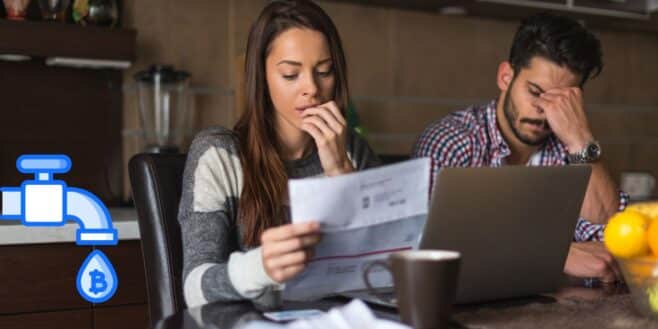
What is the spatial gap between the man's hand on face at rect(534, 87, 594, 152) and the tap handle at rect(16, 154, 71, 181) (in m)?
1.39

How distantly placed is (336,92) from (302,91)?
14cm

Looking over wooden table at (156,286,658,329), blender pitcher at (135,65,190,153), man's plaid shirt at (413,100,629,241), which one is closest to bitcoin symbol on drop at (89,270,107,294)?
blender pitcher at (135,65,190,153)

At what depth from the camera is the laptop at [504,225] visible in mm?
995

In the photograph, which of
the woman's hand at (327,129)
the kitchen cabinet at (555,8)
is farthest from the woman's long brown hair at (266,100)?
the kitchen cabinet at (555,8)

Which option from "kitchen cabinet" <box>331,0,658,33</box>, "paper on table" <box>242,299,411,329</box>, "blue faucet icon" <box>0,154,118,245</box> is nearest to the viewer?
"paper on table" <box>242,299,411,329</box>

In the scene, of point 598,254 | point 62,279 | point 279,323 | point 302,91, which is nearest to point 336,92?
point 302,91

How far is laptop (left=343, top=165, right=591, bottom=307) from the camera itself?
1.00m

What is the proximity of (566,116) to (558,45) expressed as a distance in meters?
0.18

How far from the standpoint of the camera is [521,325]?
97 cm

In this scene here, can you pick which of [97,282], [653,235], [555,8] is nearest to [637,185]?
[555,8]

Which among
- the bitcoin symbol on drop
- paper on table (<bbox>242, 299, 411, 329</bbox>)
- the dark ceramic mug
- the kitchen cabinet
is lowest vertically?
the bitcoin symbol on drop

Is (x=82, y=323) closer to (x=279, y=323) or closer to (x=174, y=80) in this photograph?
(x=174, y=80)

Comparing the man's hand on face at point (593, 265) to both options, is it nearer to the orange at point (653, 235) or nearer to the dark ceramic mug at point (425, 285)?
the orange at point (653, 235)

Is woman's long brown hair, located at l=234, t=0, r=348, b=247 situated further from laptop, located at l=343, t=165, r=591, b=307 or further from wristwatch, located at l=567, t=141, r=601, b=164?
wristwatch, located at l=567, t=141, r=601, b=164
